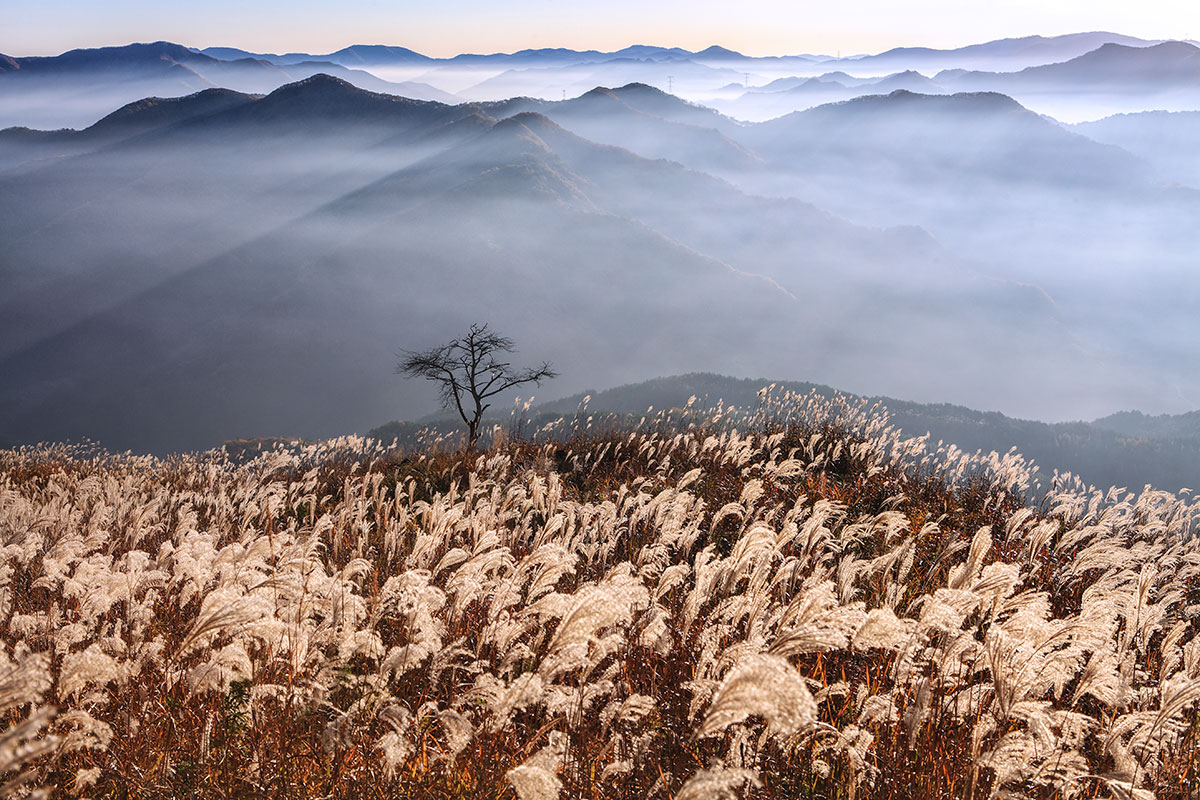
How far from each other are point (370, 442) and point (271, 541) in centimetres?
1061

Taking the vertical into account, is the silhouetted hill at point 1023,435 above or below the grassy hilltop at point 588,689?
below

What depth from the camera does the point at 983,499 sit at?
9430 millimetres

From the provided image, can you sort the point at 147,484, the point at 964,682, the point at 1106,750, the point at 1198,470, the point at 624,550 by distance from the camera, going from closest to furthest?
the point at 1106,750 < the point at 964,682 < the point at 624,550 < the point at 147,484 < the point at 1198,470

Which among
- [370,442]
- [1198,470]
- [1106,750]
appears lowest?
[1198,470]

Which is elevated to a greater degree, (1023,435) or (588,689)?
(588,689)

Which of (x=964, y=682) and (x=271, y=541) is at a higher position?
(x=271, y=541)

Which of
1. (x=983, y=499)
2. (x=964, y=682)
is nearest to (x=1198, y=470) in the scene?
(x=983, y=499)

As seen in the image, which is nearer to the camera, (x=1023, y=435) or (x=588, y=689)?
(x=588, y=689)

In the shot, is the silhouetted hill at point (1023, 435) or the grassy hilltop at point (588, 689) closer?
the grassy hilltop at point (588, 689)

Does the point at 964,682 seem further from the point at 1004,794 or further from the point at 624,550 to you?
the point at 624,550

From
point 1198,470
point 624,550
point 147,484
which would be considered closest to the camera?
point 624,550

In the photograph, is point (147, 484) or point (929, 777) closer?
point (929, 777)

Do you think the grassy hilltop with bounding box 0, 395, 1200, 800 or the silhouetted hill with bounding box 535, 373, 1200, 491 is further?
the silhouetted hill with bounding box 535, 373, 1200, 491

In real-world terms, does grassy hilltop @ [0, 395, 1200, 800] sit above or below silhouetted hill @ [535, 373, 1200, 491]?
above
